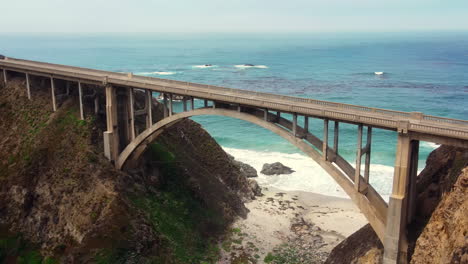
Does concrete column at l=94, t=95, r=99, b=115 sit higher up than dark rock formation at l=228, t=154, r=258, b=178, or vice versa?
concrete column at l=94, t=95, r=99, b=115

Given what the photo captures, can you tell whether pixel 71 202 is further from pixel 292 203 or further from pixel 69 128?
pixel 292 203

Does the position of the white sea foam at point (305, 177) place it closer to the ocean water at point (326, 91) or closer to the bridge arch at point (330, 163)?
the ocean water at point (326, 91)

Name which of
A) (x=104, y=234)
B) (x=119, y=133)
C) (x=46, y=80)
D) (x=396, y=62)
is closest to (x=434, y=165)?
(x=104, y=234)

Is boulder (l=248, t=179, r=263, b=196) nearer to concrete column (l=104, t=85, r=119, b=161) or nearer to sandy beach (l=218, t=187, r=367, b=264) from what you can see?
sandy beach (l=218, t=187, r=367, b=264)

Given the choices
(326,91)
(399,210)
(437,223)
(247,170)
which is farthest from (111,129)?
(326,91)

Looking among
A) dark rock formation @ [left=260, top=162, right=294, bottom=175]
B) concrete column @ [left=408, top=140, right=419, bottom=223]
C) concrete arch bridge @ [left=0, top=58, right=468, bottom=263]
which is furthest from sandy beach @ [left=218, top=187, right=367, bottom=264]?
concrete column @ [left=408, top=140, right=419, bottom=223]
